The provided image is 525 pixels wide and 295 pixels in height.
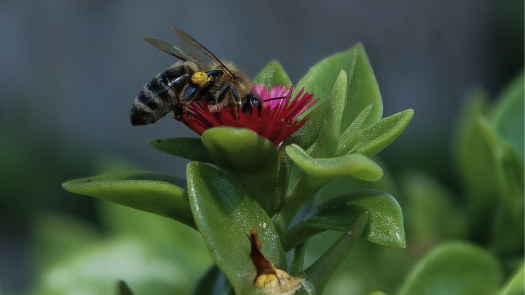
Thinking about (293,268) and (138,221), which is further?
(138,221)

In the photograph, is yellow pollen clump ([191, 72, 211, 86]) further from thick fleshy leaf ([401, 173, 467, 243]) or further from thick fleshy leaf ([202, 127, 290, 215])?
thick fleshy leaf ([401, 173, 467, 243])

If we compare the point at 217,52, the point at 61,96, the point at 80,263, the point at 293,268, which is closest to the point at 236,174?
the point at 293,268

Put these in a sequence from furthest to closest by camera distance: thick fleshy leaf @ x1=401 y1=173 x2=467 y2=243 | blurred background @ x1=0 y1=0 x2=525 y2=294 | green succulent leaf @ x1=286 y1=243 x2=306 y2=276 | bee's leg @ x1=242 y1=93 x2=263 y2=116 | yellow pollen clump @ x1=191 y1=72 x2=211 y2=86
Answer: blurred background @ x1=0 y1=0 x2=525 y2=294 → thick fleshy leaf @ x1=401 y1=173 x2=467 y2=243 → yellow pollen clump @ x1=191 y1=72 x2=211 y2=86 → bee's leg @ x1=242 y1=93 x2=263 y2=116 → green succulent leaf @ x1=286 y1=243 x2=306 y2=276

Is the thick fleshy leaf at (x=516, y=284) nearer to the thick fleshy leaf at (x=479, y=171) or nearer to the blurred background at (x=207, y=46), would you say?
the thick fleshy leaf at (x=479, y=171)

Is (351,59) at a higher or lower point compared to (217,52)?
higher

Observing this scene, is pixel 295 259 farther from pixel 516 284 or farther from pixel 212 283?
pixel 516 284

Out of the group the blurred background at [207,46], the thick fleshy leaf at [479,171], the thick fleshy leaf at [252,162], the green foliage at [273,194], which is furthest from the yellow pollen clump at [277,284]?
the blurred background at [207,46]

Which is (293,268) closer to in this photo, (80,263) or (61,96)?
(80,263)

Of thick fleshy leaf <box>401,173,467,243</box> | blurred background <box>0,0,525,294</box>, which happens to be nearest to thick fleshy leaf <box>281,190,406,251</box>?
thick fleshy leaf <box>401,173,467,243</box>
